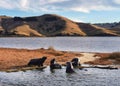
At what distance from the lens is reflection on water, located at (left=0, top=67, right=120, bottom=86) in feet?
120

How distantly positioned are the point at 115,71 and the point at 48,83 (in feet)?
40.4

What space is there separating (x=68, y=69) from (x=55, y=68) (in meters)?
4.43

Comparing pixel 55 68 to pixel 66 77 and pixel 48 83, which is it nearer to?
pixel 66 77

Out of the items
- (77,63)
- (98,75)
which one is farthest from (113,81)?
(77,63)

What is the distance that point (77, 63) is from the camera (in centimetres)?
5178

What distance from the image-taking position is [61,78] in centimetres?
4025

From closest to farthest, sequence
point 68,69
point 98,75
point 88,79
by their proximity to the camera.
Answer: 1. point 88,79
2. point 98,75
3. point 68,69

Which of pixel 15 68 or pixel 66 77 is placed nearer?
pixel 66 77

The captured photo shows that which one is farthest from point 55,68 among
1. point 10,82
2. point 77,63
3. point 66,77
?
point 10,82

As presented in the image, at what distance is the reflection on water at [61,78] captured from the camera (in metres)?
36.7

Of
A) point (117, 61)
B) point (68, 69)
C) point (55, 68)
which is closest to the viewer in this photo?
point (68, 69)

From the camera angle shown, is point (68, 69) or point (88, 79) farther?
point (68, 69)

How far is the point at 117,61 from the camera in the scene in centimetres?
5812

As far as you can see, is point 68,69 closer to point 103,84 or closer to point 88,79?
point 88,79
